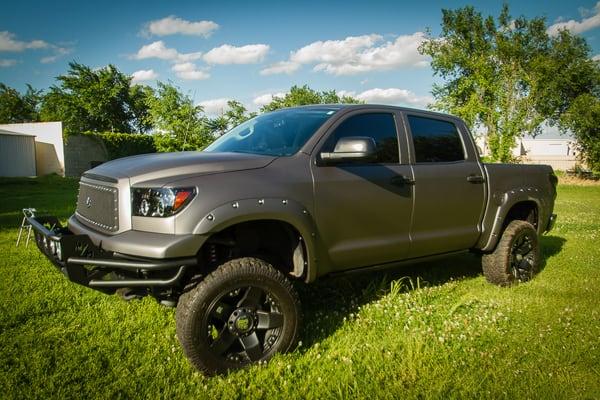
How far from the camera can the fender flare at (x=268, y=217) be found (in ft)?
9.36

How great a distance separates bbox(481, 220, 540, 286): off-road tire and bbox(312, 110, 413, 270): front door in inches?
64.4

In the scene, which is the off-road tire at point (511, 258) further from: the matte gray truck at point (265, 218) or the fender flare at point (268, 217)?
the fender flare at point (268, 217)

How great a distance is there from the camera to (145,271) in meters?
2.87

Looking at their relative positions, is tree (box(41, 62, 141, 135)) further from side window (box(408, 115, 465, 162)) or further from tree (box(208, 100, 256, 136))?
side window (box(408, 115, 465, 162))

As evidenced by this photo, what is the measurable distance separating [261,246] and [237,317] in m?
0.66

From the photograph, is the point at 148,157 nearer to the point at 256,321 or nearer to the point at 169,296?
the point at 169,296

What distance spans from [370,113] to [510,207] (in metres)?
2.18

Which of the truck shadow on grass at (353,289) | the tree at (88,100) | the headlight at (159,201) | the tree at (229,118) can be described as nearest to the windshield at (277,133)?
the headlight at (159,201)

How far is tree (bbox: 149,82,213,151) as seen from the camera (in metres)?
22.9

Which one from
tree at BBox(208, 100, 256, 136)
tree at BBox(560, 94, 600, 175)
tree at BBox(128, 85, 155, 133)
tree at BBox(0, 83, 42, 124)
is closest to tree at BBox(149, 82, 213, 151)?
tree at BBox(208, 100, 256, 136)

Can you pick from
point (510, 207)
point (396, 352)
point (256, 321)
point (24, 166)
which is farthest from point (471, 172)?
point (24, 166)

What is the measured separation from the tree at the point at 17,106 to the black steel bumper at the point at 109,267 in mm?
74217

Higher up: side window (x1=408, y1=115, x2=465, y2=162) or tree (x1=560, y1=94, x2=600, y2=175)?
tree (x1=560, y1=94, x2=600, y2=175)

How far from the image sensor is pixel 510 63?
38938 mm
